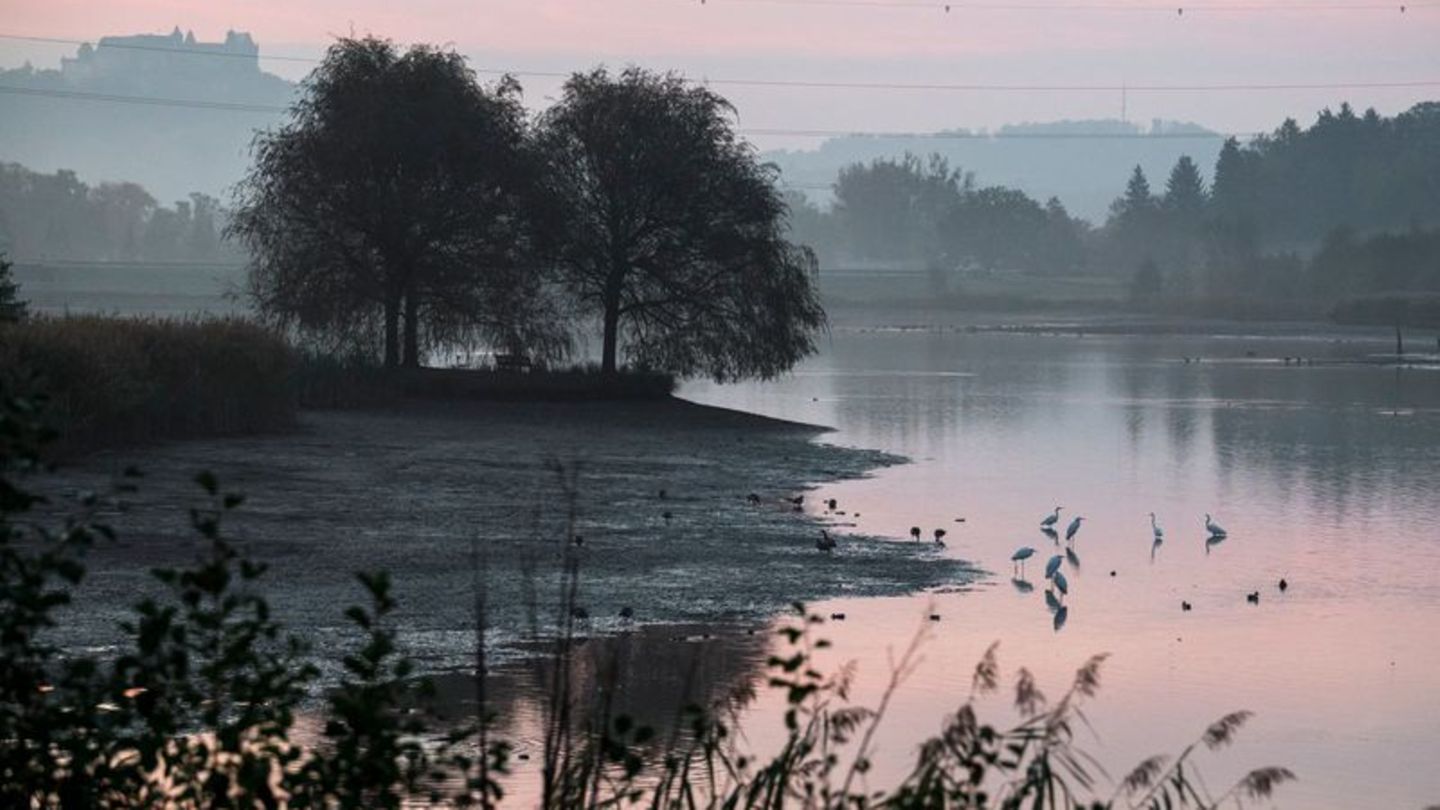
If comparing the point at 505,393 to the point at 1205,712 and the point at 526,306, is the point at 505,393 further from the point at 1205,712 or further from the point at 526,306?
the point at 1205,712

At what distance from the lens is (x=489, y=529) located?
1016 inches

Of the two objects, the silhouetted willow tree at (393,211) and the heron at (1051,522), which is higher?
the silhouetted willow tree at (393,211)

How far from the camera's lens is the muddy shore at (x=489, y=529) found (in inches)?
784

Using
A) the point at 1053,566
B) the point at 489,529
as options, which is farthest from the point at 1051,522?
the point at 489,529

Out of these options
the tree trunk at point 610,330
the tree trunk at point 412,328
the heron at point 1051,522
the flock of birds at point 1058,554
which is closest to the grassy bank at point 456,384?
the tree trunk at point 610,330

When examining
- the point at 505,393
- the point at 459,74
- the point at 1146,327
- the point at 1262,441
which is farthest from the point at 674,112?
the point at 1146,327

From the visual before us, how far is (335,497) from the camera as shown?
2803cm

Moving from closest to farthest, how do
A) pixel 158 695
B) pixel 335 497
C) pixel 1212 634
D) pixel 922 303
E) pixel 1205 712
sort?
pixel 158 695 → pixel 1205 712 → pixel 1212 634 → pixel 335 497 → pixel 922 303

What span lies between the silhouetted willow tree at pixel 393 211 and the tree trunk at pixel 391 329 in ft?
0.13

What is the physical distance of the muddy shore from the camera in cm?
1991

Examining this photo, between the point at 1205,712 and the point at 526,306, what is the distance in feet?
108

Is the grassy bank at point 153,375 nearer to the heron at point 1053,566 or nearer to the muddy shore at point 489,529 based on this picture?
the muddy shore at point 489,529

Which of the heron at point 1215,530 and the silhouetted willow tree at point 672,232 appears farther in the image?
the silhouetted willow tree at point 672,232

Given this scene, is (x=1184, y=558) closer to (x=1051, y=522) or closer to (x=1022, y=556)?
(x=1051, y=522)
